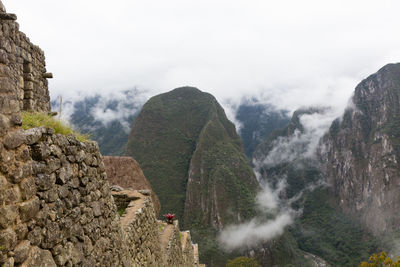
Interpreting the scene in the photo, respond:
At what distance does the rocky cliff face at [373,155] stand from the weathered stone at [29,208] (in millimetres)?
161981

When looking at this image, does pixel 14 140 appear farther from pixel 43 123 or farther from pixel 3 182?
pixel 43 123

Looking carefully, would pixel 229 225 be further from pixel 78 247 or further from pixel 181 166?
pixel 78 247

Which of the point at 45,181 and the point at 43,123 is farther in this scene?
the point at 43,123

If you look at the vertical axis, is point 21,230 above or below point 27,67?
below

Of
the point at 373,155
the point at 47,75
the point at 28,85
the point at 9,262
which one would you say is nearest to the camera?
the point at 9,262

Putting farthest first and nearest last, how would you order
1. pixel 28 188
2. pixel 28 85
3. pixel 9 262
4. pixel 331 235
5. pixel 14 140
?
pixel 331 235 < pixel 28 85 < pixel 28 188 < pixel 14 140 < pixel 9 262

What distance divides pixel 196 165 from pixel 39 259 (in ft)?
468

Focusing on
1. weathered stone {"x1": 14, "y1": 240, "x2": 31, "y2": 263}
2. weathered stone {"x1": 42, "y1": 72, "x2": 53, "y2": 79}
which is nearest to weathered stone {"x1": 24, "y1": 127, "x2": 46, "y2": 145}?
weathered stone {"x1": 14, "y1": 240, "x2": 31, "y2": 263}

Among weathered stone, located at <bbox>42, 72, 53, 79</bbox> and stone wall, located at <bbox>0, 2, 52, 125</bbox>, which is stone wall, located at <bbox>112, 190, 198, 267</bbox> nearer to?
stone wall, located at <bbox>0, 2, 52, 125</bbox>

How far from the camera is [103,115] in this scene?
7249 inches

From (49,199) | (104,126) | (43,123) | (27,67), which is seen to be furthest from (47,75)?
(104,126)

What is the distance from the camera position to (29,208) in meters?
2.82

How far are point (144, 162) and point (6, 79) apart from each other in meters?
141

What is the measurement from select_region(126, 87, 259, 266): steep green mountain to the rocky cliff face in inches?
2591
